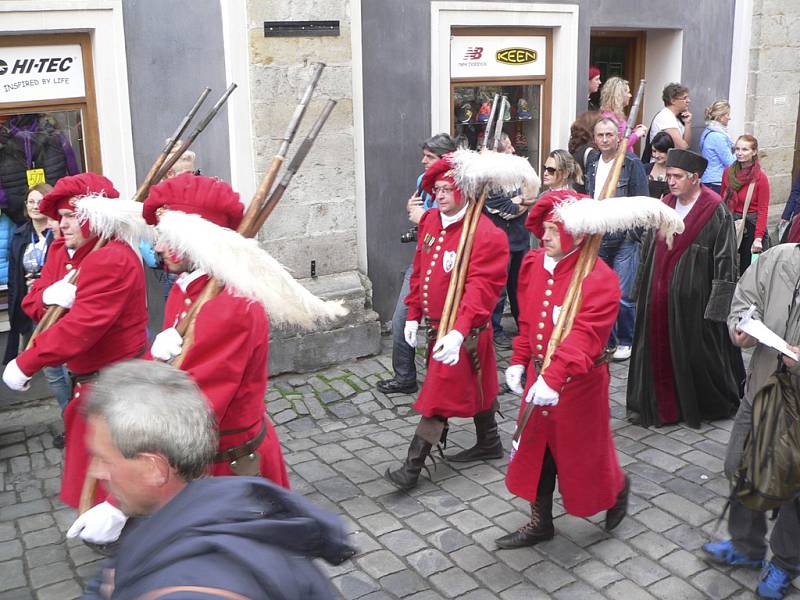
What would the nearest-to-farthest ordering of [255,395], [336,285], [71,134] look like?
[255,395], [71,134], [336,285]

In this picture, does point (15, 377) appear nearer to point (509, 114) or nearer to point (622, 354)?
point (622, 354)

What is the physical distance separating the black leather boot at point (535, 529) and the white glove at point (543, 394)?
27.1 inches

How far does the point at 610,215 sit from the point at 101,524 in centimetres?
259

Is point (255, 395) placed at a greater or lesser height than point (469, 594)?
greater

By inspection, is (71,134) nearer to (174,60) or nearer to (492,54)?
(174,60)

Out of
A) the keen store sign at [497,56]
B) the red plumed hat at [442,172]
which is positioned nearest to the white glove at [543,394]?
the red plumed hat at [442,172]

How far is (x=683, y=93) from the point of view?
9.55 m

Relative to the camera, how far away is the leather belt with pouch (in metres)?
3.65

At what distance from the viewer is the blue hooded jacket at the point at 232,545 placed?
5.79 feet

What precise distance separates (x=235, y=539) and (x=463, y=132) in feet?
24.0

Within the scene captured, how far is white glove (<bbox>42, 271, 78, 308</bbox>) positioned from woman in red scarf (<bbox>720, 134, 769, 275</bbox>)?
21.5 feet

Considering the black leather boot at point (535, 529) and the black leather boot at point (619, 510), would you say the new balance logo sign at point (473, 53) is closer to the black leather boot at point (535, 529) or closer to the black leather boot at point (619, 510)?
the black leather boot at point (619, 510)

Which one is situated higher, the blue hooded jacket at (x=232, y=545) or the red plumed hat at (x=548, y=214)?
the red plumed hat at (x=548, y=214)

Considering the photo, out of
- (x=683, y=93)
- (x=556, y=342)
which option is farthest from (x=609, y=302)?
(x=683, y=93)
